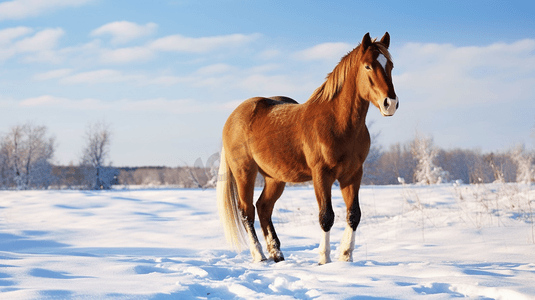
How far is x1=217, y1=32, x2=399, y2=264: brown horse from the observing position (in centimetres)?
346

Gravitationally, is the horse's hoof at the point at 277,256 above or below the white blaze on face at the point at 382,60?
below

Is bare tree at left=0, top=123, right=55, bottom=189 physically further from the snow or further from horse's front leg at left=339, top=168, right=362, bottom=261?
horse's front leg at left=339, top=168, right=362, bottom=261

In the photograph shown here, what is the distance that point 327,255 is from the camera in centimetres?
368

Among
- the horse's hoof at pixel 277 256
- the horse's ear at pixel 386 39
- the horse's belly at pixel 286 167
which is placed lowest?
the horse's hoof at pixel 277 256

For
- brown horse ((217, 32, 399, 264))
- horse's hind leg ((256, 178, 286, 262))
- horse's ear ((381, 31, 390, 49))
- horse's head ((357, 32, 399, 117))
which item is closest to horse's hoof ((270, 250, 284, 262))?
brown horse ((217, 32, 399, 264))

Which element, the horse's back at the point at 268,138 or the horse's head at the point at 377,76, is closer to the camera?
the horse's head at the point at 377,76

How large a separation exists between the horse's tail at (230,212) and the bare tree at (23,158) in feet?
106

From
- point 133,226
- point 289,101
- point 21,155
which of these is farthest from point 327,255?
point 21,155

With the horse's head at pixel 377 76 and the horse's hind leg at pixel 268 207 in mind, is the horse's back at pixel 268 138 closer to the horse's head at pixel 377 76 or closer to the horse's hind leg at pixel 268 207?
the horse's hind leg at pixel 268 207

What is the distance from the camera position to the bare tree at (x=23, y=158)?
1240 inches

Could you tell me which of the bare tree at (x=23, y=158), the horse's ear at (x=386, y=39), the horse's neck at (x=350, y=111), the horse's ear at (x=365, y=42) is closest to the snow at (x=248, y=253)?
the horse's neck at (x=350, y=111)

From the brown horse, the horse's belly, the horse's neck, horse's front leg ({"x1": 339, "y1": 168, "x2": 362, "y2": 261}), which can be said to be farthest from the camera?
the horse's belly

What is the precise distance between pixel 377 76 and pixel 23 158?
3514cm

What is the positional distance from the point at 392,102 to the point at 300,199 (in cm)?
798
